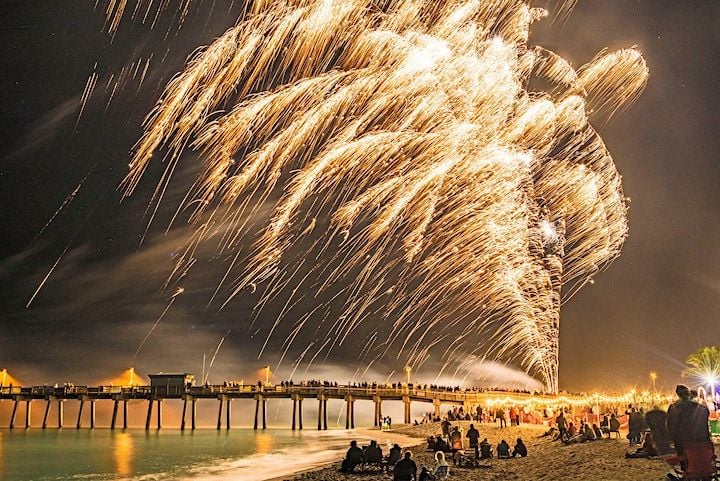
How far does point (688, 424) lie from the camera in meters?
9.48

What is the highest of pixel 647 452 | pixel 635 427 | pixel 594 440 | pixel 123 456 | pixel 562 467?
pixel 635 427

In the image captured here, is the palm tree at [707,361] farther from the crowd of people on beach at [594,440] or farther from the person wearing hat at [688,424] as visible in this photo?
the person wearing hat at [688,424]

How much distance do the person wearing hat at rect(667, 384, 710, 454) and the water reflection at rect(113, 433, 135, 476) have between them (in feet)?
97.9

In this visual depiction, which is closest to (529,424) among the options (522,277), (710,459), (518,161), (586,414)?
(586,414)

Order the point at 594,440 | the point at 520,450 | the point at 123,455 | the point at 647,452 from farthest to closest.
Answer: the point at 123,455
the point at 520,450
the point at 594,440
the point at 647,452

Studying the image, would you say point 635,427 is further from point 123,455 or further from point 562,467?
point 123,455

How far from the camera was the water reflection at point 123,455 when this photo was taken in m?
35.6

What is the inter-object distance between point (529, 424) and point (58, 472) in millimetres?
26950

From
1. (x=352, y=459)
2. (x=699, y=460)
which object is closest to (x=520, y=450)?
(x=352, y=459)

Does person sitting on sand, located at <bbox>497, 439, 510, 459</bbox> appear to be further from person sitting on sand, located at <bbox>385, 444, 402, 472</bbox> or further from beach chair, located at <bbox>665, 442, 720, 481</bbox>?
beach chair, located at <bbox>665, 442, 720, 481</bbox>

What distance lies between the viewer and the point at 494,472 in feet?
67.9

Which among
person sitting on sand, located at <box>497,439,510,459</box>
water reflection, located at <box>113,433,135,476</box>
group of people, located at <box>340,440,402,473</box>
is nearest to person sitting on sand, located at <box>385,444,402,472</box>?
group of people, located at <box>340,440,402,473</box>

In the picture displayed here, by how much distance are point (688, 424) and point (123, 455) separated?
4121cm

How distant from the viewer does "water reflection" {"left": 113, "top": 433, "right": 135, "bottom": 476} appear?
35584 mm
